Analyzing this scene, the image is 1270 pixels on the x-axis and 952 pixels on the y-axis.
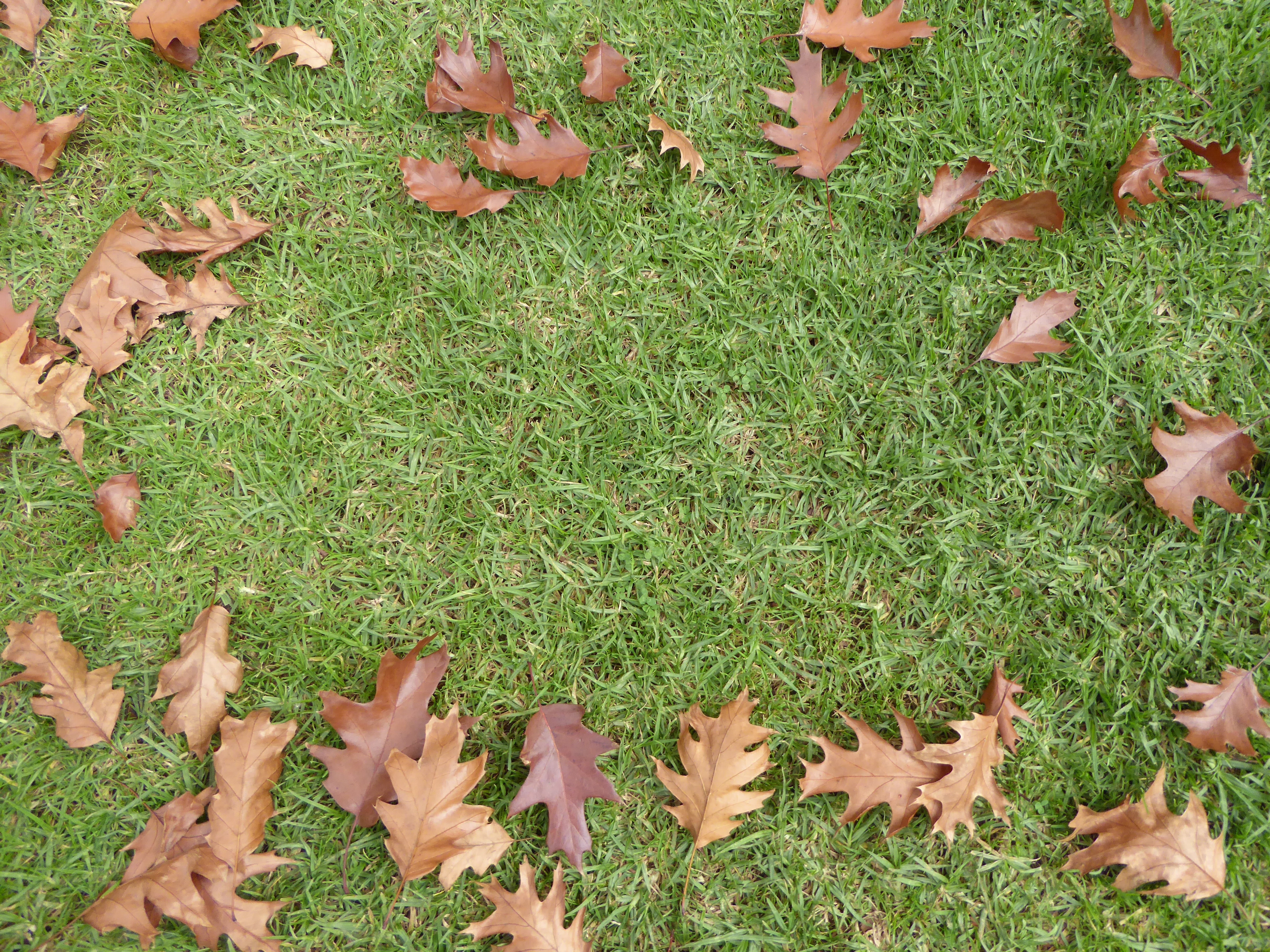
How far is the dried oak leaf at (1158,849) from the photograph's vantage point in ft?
6.11

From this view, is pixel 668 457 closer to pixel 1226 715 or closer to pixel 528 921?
pixel 528 921

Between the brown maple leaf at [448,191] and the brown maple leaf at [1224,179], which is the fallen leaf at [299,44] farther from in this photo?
the brown maple leaf at [1224,179]

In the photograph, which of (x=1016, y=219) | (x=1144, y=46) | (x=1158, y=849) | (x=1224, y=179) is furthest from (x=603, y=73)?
(x=1158, y=849)

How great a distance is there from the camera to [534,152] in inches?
86.1

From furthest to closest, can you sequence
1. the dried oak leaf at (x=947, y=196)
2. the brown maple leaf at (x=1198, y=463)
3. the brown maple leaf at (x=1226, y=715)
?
the dried oak leaf at (x=947, y=196) < the brown maple leaf at (x=1198, y=463) < the brown maple leaf at (x=1226, y=715)

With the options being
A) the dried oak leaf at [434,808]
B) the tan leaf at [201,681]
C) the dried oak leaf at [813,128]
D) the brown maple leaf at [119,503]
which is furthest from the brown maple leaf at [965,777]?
the brown maple leaf at [119,503]

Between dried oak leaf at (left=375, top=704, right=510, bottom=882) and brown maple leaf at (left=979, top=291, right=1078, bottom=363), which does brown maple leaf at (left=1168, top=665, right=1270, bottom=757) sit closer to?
brown maple leaf at (left=979, top=291, right=1078, bottom=363)

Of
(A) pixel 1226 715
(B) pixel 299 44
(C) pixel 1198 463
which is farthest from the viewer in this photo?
(B) pixel 299 44

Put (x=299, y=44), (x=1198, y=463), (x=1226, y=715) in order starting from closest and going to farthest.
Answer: (x=1226, y=715)
(x=1198, y=463)
(x=299, y=44)

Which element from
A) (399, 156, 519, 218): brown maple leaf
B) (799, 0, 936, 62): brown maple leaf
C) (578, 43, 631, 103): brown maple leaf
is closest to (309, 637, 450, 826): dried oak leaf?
(399, 156, 519, 218): brown maple leaf

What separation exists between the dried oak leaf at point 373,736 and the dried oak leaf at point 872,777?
102 centimetres

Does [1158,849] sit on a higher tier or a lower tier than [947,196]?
lower

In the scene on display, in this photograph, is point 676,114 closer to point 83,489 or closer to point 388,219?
point 388,219

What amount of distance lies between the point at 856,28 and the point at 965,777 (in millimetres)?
2187
